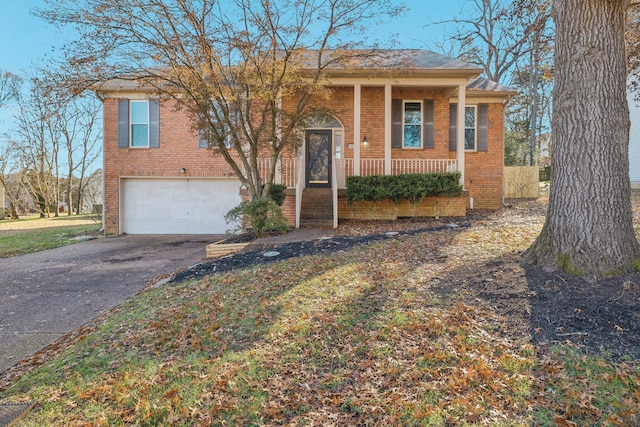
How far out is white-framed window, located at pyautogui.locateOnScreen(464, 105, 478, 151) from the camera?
12953 millimetres

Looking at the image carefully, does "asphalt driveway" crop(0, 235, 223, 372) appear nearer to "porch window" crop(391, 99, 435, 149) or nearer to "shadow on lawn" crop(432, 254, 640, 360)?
"shadow on lawn" crop(432, 254, 640, 360)

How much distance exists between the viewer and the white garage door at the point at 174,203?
12727 millimetres

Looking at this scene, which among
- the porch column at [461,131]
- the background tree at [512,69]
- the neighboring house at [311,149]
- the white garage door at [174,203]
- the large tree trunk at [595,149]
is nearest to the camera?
the large tree trunk at [595,149]

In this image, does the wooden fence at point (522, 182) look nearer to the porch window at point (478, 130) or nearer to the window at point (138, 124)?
the porch window at point (478, 130)

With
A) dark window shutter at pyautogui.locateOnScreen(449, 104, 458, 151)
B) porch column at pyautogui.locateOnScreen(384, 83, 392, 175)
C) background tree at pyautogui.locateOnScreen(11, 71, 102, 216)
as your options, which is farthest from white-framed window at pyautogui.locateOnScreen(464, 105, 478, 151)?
background tree at pyautogui.locateOnScreen(11, 71, 102, 216)

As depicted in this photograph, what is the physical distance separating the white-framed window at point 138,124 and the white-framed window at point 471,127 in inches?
454

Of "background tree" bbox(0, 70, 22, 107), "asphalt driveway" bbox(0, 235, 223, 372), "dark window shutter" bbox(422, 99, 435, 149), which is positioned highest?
"background tree" bbox(0, 70, 22, 107)

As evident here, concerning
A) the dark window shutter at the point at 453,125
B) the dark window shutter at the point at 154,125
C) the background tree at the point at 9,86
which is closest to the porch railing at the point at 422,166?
the dark window shutter at the point at 453,125

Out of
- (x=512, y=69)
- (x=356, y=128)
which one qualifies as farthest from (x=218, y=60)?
(x=512, y=69)

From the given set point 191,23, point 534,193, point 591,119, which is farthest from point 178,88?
point 534,193

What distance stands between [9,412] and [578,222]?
535 centimetres

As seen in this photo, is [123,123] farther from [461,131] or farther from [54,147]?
[54,147]

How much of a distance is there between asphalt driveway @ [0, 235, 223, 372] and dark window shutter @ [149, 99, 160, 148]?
3774mm

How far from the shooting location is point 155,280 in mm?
6148
